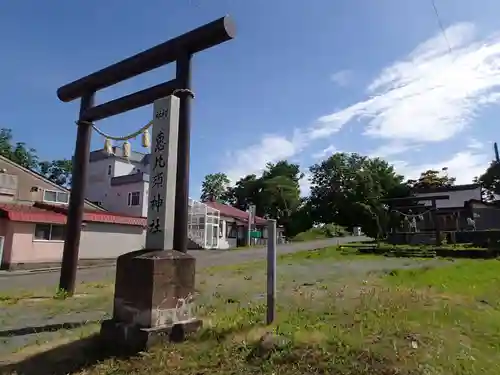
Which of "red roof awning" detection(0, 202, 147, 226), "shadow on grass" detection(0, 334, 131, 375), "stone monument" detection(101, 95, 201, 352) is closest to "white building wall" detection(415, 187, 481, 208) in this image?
"red roof awning" detection(0, 202, 147, 226)

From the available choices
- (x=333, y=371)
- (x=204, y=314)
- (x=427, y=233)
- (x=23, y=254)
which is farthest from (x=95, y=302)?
(x=427, y=233)

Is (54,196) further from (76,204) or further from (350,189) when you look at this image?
(350,189)

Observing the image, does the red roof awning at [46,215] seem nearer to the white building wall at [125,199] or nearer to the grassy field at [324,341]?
the white building wall at [125,199]

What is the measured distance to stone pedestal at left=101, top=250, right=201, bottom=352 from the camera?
5.31 m

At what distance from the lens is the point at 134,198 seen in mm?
34031

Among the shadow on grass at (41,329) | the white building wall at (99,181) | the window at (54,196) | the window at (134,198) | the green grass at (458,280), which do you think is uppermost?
the white building wall at (99,181)

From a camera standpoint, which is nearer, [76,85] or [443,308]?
[443,308]

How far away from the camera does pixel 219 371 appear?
4250mm

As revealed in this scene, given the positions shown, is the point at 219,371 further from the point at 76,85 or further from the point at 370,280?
the point at 76,85

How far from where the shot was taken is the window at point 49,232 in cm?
2211

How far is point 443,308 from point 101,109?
8.49 metres

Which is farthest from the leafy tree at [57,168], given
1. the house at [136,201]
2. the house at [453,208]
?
the house at [453,208]

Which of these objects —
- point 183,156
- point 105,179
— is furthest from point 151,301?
point 105,179

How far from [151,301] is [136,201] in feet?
97.3
